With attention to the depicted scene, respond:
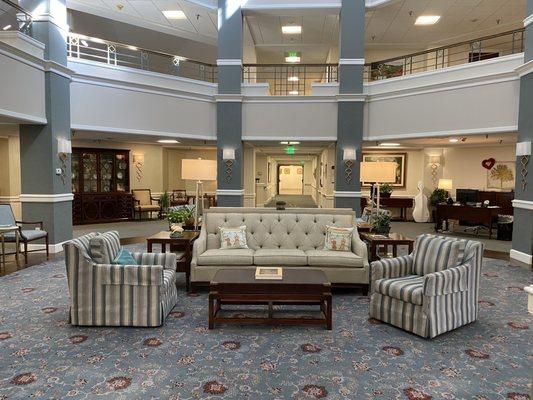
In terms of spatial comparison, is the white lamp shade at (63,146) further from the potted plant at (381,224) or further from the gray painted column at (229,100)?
Answer: the potted plant at (381,224)

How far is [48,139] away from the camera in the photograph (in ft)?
22.7

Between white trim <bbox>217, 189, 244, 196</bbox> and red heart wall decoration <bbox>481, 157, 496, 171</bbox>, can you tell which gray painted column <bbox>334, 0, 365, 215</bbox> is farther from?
red heart wall decoration <bbox>481, 157, 496, 171</bbox>

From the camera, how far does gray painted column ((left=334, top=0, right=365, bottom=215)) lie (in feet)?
A: 28.7

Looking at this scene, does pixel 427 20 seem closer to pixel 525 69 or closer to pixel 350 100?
pixel 350 100

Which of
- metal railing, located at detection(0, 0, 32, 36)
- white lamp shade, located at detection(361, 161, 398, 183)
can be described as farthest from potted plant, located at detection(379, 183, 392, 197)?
metal railing, located at detection(0, 0, 32, 36)

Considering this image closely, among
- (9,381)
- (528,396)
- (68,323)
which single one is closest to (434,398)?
(528,396)

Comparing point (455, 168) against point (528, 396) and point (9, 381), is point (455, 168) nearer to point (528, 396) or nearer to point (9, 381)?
point (528, 396)

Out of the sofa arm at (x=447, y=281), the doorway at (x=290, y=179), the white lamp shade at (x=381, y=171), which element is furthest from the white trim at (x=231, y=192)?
the doorway at (x=290, y=179)

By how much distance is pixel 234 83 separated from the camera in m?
9.08

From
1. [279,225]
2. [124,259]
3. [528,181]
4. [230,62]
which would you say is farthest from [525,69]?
[124,259]

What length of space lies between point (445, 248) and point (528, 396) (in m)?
1.58

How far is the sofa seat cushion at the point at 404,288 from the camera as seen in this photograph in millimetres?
3512

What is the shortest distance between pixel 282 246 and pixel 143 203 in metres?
8.58

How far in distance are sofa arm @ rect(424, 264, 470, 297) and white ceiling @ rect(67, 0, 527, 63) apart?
7.29 meters
